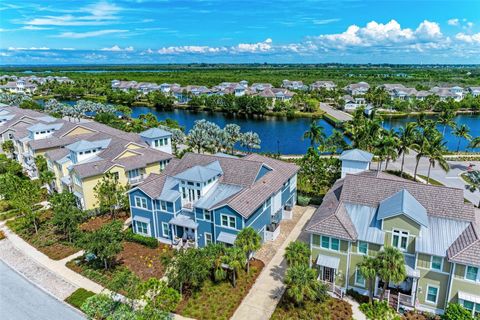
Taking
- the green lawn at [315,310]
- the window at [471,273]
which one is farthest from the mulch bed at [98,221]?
the window at [471,273]

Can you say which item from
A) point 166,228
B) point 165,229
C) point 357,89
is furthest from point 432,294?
point 357,89

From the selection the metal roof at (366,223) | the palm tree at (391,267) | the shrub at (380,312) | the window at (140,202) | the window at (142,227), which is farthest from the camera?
the window at (142,227)

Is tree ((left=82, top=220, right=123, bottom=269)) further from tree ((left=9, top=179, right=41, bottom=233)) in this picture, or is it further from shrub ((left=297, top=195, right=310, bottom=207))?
shrub ((left=297, top=195, right=310, bottom=207))

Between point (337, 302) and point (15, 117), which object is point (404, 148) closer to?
point (337, 302)

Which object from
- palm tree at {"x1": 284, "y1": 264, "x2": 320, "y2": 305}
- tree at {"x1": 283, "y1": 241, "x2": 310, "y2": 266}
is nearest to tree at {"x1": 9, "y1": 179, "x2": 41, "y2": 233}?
tree at {"x1": 283, "y1": 241, "x2": 310, "y2": 266}

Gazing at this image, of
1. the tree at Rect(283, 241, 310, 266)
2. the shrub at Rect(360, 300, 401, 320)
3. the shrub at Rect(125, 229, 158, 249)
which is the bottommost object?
the shrub at Rect(125, 229, 158, 249)

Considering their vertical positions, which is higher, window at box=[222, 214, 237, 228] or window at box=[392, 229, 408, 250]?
window at box=[392, 229, 408, 250]

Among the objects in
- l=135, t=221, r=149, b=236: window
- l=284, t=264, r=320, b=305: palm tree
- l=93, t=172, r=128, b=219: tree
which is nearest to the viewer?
l=284, t=264, r=320, b=305: palm tree

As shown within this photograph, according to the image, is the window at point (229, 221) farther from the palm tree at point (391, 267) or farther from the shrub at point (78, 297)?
the palm tree at point (391, 267)
